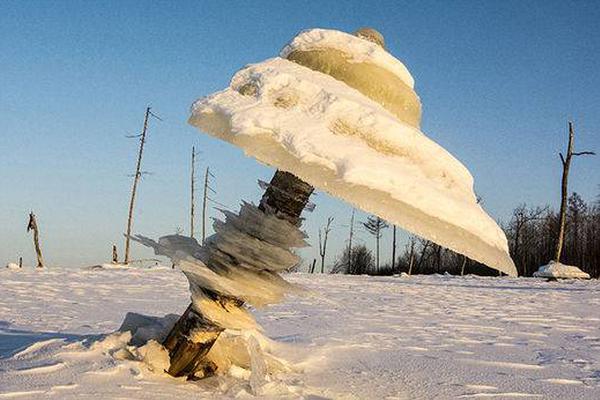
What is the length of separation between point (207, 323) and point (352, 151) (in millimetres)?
1001

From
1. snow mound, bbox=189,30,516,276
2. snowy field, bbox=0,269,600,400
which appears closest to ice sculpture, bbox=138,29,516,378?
snow mound, bbox=189,30,516,276

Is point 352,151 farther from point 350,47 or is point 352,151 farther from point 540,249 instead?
point 540,249

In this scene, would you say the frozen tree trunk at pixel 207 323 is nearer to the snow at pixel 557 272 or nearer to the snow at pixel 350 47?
the snow at pixel 350 47

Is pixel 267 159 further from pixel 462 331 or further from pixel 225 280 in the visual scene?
pixel 462 331

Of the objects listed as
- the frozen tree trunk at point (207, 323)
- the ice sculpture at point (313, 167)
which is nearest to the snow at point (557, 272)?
the frozen tree trunk at point (207, 323)

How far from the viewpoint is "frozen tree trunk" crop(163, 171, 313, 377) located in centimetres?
192

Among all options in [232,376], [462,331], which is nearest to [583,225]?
[462,331]

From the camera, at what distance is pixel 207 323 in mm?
2072

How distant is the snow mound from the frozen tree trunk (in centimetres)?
41

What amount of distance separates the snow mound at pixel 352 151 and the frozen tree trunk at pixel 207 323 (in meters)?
0.41

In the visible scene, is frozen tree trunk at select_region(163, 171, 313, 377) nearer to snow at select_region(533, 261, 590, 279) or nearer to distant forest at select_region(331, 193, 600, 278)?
snow at select_region(533, 261, 590, 279)

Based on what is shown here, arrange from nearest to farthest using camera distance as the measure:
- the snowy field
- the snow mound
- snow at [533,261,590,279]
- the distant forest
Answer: the snow mound < the snowy field < snow at [533,261,590,279] < the distant forest

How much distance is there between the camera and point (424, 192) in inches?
54.8

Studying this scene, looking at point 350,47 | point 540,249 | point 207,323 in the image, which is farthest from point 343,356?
point 540,249
